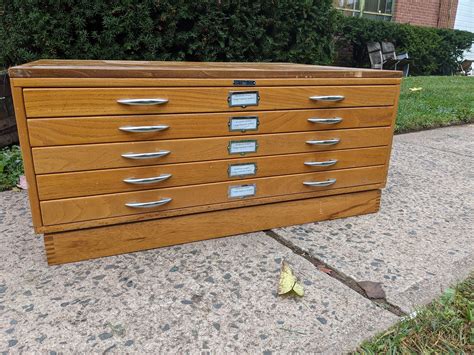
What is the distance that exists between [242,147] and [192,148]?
217 millimetres

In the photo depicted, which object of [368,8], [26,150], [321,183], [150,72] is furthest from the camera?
[368,8]

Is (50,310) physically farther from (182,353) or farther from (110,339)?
(182,353)

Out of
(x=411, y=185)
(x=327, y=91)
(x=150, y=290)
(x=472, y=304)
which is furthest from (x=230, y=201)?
(x=411, y=185)

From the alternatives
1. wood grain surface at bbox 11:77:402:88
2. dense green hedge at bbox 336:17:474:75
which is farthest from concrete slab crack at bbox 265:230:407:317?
dense green hedge at bbox 336:17:474:75

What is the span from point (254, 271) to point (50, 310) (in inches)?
27.8

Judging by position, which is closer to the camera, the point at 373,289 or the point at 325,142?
the point at 373,289

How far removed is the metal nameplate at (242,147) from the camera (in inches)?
66.1

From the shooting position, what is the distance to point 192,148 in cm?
161

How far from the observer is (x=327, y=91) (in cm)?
180

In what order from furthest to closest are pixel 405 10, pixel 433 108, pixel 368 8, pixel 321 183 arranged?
pixel 405 10 < pixel 368 8 < pixel 433 108 < pixel 321 183

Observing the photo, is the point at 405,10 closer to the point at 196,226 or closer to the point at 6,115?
the point at 6,115

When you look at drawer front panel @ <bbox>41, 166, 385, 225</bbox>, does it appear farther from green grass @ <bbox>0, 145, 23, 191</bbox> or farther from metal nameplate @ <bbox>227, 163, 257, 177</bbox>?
green grass @ <bbox>0, 145, 23, 191</bbox>

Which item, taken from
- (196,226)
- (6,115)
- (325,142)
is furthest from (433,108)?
(6,115)

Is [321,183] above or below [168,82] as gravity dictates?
below
